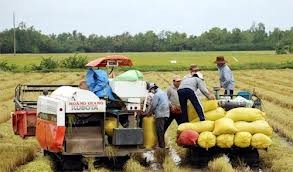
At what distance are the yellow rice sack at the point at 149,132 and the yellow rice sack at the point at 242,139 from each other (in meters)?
1.55

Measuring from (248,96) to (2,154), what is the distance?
209 inches

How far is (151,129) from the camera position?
492 inches

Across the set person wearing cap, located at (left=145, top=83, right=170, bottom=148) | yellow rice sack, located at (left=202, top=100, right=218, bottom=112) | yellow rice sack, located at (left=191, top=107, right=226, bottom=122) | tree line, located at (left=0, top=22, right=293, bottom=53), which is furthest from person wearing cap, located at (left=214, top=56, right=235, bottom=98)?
tree line, located at (left=0, top=22, right=293, bottom=53)

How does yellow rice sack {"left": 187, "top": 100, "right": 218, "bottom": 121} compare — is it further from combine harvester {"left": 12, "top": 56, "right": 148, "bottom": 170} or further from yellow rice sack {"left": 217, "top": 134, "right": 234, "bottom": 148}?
combine harvester {"left": 12, "top": 56, "right": 148, "bottom": 170}

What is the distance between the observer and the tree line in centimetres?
10600

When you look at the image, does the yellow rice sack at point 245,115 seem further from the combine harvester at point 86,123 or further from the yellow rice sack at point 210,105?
the combine harvester at point 86,123

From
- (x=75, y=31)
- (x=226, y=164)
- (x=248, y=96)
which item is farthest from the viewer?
(x=75, y=31)

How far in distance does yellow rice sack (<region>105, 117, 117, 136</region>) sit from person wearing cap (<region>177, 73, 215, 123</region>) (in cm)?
150

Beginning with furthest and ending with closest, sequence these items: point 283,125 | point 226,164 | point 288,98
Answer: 1. point 288,98
2. point 283,125
3. point 226,164

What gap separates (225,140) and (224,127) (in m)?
0.24

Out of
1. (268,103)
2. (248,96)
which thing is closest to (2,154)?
(248,96)

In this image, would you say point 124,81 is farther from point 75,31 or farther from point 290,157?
point 75,31

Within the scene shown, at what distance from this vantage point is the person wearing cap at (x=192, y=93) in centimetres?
1260

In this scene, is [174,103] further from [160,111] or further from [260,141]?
[260,141]
